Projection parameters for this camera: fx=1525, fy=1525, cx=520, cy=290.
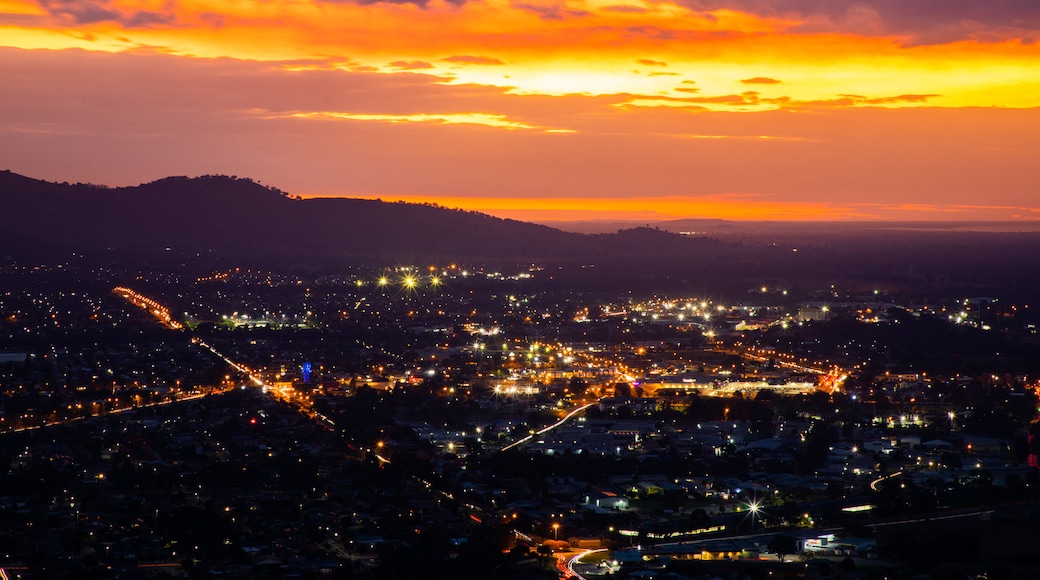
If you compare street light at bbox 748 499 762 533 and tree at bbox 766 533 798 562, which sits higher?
tree at bbox 766 533 798 562

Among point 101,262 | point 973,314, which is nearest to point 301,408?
point 973,314

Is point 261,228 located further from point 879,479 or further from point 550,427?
point 879,479

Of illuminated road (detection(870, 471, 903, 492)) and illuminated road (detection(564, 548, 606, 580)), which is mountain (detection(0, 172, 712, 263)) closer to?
illuminated road (detection(870, 471, 903, 492))

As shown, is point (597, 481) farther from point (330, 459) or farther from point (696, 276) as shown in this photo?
point (696, 276)

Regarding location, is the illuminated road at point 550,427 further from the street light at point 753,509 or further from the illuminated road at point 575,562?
the illuminated road at point 575,562

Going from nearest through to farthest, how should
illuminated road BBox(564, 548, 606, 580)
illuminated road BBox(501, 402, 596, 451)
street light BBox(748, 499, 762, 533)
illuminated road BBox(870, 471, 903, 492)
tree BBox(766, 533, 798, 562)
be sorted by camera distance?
1. illuminated road BBox(564, 548, 606, 580)
2. tree BBox(766, 533, 798, 562)
3. street light BBox(748, 499, 762, 533)
4. illuminated road BBox(870, 471, 903, 492)
5. illuminated road BBox(501, 402, 596, 451)

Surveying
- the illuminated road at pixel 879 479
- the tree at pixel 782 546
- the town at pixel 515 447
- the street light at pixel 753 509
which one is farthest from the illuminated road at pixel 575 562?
the illuminated road at pixel 879 479

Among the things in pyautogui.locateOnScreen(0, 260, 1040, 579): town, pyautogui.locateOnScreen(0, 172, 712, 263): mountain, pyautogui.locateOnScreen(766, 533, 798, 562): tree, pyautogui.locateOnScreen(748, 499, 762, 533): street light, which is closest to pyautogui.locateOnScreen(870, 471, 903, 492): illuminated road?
pyautogui.locateOnScreen(0, 260, 1040, 579): town
